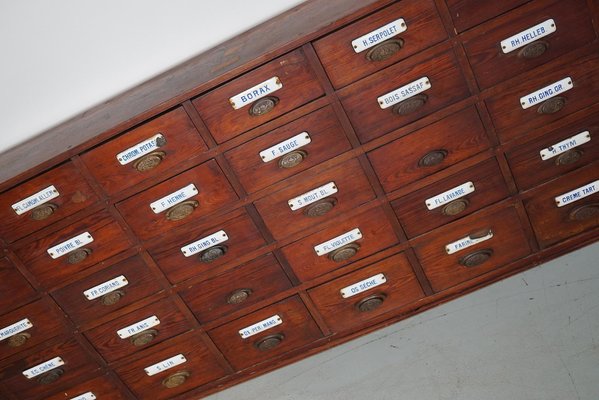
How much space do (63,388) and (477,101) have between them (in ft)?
6.54

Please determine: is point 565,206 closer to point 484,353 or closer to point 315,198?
point 484,353

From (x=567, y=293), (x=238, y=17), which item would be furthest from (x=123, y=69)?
(x=567, y=293)

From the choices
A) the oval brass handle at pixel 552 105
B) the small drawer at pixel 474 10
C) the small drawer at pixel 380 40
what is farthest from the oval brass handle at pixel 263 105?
the oval brass handle at pixel 552 105

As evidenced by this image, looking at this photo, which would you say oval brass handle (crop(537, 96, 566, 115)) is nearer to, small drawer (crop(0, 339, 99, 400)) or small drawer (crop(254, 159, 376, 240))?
small drawer (crop(254, 159, 376, 240))

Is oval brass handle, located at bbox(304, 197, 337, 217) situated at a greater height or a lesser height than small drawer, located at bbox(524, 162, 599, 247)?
greater

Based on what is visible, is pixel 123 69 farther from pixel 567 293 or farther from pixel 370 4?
pixel 567 293

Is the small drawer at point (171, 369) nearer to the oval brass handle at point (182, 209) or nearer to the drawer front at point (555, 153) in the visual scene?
the oval brass handle at point (182, 209)

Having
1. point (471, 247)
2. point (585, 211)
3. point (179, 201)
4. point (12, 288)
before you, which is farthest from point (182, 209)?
point (585, 211)

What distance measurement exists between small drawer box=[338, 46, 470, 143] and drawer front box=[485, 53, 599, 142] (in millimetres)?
147

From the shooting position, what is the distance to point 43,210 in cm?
275

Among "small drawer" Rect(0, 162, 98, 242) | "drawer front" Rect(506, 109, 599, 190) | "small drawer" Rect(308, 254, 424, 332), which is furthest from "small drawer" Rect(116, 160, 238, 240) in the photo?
"drawer front" Rect(506, 109, 599, 190)

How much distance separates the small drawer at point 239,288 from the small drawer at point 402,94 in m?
0.64

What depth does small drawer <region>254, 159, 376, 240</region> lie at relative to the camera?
9.02 ft

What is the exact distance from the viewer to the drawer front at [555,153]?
2.72 meters
